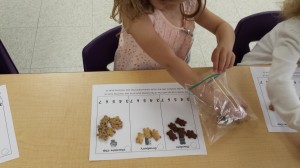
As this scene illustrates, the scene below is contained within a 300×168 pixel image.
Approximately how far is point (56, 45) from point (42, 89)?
99 cm

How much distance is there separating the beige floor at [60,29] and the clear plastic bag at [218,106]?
89 cm

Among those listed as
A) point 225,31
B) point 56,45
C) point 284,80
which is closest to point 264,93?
point 284,80

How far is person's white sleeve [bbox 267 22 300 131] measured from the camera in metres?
0.64

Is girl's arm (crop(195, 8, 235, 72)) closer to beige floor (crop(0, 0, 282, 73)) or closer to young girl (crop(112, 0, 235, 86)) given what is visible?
young girl (crop(112, 0, 235, 86))

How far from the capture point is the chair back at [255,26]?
0.97 m

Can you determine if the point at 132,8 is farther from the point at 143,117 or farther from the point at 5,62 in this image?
the point at 5,62

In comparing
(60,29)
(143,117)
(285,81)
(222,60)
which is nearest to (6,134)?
(143,117)

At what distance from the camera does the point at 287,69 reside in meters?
0.69

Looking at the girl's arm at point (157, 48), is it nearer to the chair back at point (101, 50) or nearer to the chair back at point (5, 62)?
the chair back at point (101, 50)

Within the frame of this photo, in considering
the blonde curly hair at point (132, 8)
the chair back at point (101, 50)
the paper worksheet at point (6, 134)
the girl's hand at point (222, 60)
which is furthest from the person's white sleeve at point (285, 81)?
the paper worksheet at point (6, 134)

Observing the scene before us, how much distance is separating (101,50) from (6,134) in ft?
1.25

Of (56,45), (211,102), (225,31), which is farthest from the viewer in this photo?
(56,45)

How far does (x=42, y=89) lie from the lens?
2.33 feet

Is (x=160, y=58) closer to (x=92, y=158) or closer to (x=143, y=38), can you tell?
(x=143, y=38)
